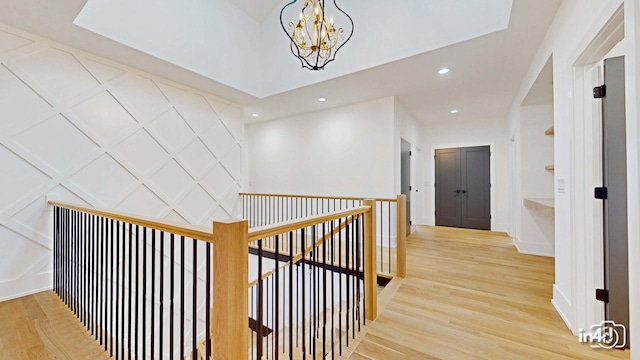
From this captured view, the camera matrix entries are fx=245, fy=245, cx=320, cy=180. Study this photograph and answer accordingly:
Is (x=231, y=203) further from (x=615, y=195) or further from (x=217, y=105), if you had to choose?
(x=615, y=195)

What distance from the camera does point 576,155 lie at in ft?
6.03

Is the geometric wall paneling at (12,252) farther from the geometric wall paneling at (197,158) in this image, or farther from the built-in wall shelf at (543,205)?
the built-in wall shelf at (543,205)

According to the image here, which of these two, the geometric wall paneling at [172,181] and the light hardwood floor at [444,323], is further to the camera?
the geometric wall paneling at [172,181]

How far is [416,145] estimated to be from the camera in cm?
602

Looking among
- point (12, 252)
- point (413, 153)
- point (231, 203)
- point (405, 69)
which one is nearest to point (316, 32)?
point (405, 69)

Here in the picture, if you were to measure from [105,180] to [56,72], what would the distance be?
1271 mm

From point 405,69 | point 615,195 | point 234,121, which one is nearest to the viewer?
point 615,195

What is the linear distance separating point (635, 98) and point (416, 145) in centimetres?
498

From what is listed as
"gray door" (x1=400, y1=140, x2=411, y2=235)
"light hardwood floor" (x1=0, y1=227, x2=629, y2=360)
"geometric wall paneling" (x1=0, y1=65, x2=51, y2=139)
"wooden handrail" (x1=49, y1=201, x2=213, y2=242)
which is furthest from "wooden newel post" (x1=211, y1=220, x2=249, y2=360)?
"gray door" (x1=400, y1=140, x2=411, y2=235)

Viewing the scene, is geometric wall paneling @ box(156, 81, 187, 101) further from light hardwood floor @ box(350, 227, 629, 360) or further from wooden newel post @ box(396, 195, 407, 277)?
light hardwood floor @ box(350, 227, 629, 360)

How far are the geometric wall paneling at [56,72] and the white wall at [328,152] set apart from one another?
337cm

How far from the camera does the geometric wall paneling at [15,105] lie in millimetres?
2420

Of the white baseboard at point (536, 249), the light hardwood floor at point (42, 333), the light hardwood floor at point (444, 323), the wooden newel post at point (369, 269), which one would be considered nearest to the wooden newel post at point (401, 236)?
the light hardwood floor at point (444, 323)

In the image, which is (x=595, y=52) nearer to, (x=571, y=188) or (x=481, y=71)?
(x=571, y=188)
